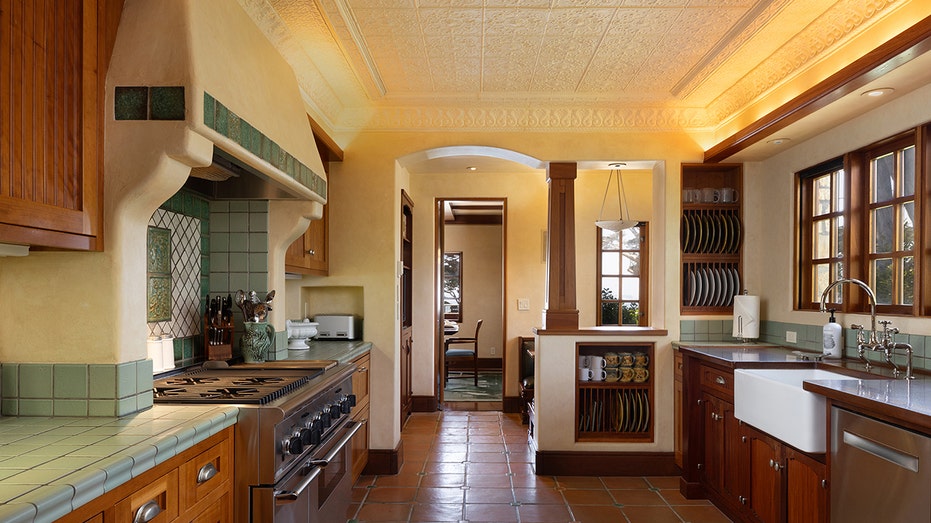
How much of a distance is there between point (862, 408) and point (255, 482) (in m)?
2.11

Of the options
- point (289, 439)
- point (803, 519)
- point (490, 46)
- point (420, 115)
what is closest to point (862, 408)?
point (803, 519)

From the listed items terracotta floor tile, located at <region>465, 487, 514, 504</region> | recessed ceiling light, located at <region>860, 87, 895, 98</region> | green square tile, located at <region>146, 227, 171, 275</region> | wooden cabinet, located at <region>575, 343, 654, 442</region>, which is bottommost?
terracotta floor tile, located at <region>465, 487, 514, 504</region>

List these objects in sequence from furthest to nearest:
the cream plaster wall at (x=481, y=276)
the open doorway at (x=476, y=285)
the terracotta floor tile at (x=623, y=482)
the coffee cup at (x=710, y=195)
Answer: the cream plaster wall at (x=481, y=276), the open doorway at (x=476, y=285), the coffee cup at (x=710, y=195), the terracotta floor tile at (x=623, y=482)

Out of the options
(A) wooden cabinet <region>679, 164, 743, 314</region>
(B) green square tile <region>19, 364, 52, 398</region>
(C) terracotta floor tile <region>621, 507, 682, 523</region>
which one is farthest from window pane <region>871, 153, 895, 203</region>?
(B) green square tile <region>19, 364, 52, 398</region>

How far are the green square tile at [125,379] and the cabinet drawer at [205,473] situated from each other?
12.8 inches

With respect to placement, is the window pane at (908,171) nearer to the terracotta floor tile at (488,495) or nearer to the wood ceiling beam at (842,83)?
the wood ceiling beam at (842,83)

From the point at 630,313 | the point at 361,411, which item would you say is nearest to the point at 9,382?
the point at 361,411

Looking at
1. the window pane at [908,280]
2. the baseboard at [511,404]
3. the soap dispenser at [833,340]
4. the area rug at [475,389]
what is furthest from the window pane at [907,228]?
the area rug at [475,389]

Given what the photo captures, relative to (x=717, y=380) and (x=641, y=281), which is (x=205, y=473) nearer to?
(x=717, y=380)

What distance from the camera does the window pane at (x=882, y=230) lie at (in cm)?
304

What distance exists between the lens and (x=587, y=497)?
376 cm

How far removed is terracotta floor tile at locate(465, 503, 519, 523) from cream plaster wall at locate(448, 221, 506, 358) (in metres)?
6.15

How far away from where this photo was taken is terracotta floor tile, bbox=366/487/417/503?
368 centimetres

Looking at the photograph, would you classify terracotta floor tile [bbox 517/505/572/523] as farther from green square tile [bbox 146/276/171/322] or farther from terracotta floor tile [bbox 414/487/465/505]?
green square tile [bbox 146/276/171/322]
